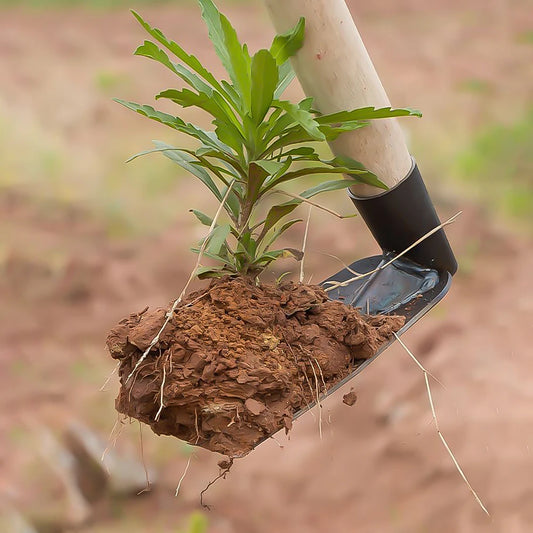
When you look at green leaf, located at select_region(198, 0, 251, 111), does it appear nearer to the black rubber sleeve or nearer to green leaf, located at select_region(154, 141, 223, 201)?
green leaf, located at select_region(154, 141, 223, 201)

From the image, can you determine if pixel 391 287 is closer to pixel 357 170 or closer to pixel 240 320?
pixel 357 170

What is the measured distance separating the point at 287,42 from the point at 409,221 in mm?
325

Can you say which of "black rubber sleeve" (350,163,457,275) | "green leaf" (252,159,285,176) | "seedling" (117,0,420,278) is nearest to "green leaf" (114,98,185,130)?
"seedling" (117,0,420,278)

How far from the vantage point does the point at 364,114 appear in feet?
3.42

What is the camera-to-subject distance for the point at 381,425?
2104mm

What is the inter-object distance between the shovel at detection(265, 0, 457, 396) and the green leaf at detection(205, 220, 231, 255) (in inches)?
7.7

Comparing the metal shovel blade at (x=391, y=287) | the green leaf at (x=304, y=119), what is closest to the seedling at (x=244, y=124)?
the green leaf at (x=304, y=119)

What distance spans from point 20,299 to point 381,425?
108 centimetres

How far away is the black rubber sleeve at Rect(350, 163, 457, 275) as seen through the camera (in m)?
1.18

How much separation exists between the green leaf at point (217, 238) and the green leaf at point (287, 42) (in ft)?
0.78

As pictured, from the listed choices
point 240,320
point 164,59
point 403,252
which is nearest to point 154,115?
point 164,59

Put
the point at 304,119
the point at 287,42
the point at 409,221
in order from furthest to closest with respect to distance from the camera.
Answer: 1. the point at 409,221
2. the point at 287,42
3. the point at 304,119

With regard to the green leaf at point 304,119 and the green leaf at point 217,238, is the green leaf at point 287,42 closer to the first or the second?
the green leaf at point 304,119

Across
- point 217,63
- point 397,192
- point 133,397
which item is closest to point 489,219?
point 217,63
